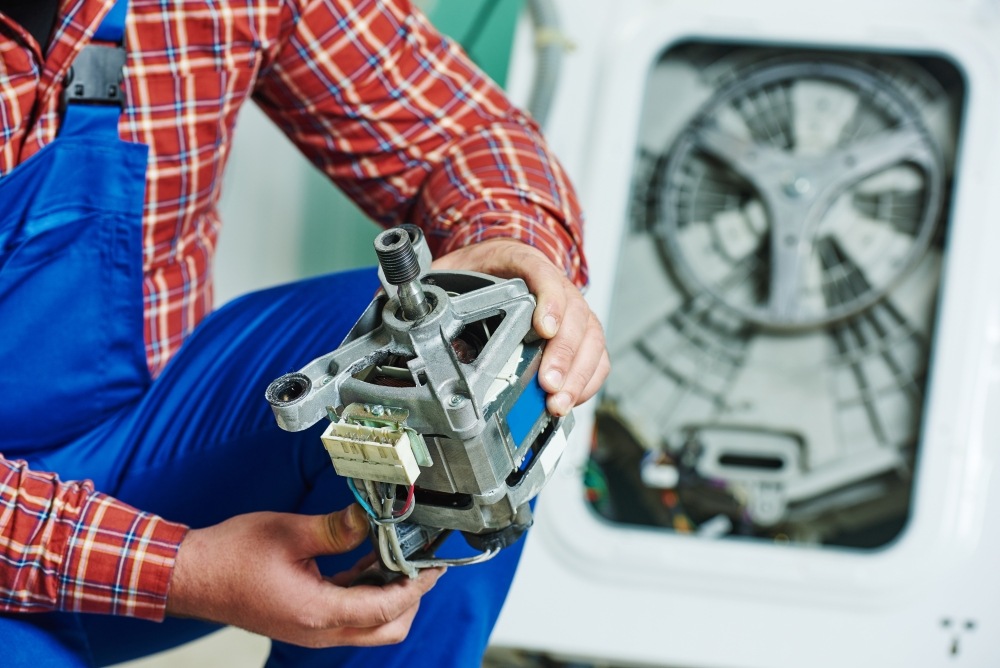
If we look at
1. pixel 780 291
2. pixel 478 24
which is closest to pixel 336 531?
pixel 780 291

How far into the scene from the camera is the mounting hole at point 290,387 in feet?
1.67

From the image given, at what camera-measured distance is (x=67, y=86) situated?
28.7 inches

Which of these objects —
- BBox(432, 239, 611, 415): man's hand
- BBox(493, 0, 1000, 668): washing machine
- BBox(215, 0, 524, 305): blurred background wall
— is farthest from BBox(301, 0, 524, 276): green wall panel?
BBox(432, 239, 611, 415): man's hand

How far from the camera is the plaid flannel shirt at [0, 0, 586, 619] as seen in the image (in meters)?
0.65

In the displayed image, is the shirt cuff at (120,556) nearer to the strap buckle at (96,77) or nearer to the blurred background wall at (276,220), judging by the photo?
the strap buckle at (96,77)

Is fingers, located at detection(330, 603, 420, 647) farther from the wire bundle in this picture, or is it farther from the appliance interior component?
the appliance interior component

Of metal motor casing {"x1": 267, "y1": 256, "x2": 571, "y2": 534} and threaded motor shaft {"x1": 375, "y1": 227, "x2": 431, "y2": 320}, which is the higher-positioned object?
threaded motor shaft {"x1": 375, "y1": 227, "x2": 431, "y2": 320}

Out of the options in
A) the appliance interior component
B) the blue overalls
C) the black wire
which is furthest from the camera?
the black wire

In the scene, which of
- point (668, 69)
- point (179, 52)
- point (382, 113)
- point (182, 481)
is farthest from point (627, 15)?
point (182, 481)

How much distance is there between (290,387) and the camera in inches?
20.4

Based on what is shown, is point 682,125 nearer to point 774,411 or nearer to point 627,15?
point 627,15

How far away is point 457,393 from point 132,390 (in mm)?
419

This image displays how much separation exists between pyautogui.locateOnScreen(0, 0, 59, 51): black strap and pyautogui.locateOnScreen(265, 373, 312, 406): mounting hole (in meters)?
0.37

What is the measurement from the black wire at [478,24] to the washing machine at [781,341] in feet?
0.68
